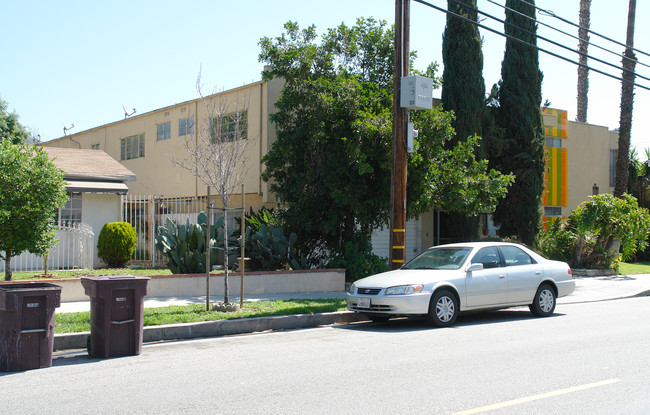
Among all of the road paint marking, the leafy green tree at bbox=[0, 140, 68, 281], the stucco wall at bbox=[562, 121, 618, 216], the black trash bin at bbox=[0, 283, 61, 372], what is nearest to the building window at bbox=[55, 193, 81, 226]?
the leafy green tree at bbox=[0, 140, 68, 281]

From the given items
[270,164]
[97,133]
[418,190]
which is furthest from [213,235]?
[97,133]

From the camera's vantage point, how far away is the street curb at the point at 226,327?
8.85m

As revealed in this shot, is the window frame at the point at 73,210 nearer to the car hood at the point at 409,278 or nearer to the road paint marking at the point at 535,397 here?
the car hood at the point at 409,278

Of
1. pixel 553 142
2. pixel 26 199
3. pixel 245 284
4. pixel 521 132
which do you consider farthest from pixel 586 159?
pixel 26 199

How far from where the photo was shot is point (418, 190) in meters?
14.9

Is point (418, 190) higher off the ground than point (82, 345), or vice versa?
point (418, 190)

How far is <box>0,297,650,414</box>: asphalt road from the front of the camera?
5.68m

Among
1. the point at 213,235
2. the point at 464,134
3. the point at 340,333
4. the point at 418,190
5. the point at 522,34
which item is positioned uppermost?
the point at 522,34

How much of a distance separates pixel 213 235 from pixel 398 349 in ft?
25.5

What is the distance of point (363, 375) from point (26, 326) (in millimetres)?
4001

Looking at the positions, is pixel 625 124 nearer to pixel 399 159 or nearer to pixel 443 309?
pixel 399 159

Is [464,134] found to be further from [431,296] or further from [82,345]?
[82,345]

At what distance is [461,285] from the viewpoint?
1071 centimetres

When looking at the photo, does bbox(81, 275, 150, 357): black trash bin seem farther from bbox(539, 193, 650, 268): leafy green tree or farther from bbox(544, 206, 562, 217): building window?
bbox(544, 206, 562, 217): building window
